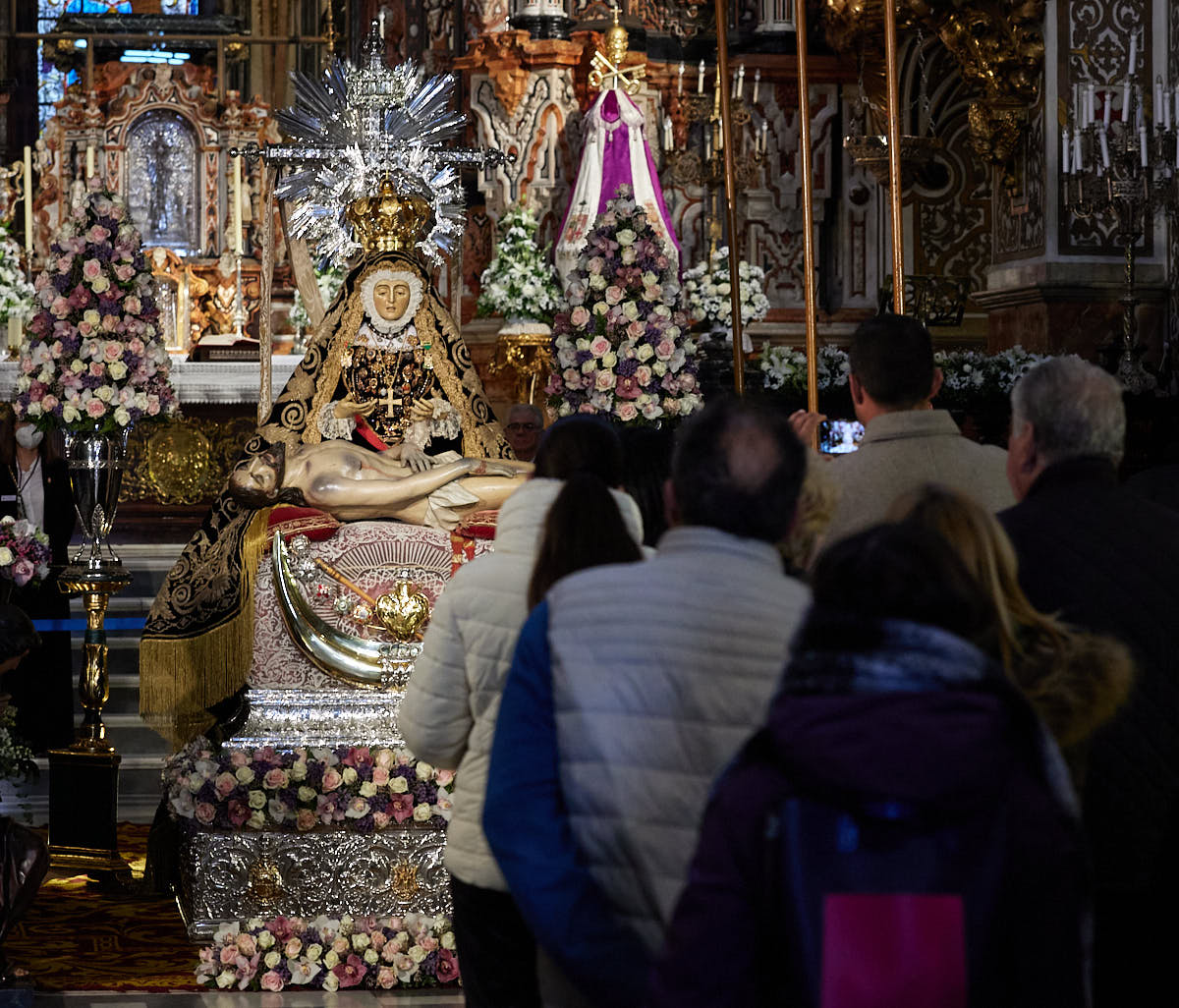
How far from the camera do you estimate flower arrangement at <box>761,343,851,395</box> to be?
33.9ft

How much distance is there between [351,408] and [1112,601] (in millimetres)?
4533

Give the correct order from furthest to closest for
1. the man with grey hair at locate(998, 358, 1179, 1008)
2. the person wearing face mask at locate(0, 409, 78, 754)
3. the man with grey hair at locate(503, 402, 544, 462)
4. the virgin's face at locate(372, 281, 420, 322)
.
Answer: the person wearing face mask at locate(0, 409, 78, 754) → the man with grey hair at locate(503, 402, 544, 462) → the virgin's face at locate(372, 281, 420, 322) → the man with grey hair at locate(998, 358, 1179, 1008)

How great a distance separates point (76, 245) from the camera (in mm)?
7996

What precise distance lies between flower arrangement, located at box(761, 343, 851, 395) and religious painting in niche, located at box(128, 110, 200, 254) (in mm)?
5992

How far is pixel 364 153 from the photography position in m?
7.86

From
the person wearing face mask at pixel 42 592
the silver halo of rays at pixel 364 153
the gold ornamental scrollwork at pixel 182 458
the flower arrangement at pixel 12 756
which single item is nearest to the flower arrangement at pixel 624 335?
the silver halo of rays at pixel 364 153

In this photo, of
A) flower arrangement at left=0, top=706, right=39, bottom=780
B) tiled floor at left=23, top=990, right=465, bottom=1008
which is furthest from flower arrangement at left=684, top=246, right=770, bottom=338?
tiled floor at left=23, top=990, right=465, bottom=1008

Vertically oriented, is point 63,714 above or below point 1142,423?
below

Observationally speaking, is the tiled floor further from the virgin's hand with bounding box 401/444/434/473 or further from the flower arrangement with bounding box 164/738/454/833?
the virgin's hand with bounding box 401/444/434/473

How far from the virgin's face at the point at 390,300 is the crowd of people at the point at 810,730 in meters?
3.92

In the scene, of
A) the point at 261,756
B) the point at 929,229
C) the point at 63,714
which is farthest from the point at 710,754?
the point at 929,229

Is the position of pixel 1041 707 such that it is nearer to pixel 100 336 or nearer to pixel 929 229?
pixel 100 336

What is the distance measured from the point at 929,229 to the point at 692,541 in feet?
36.2

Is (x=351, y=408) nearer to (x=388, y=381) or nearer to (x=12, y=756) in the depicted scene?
(x=388, y=381)
